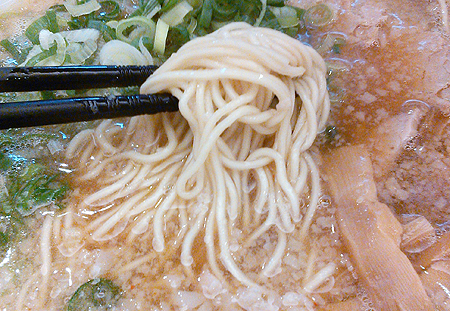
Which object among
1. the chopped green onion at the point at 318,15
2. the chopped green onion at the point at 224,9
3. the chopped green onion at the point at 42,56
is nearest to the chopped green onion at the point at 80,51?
the chopped green onion at the point at 42,56

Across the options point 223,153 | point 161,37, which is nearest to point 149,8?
point 161,37

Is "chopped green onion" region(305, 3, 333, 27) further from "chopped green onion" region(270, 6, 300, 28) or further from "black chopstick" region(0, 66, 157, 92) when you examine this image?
"black chopstick" region(0, 66, 157, 92)

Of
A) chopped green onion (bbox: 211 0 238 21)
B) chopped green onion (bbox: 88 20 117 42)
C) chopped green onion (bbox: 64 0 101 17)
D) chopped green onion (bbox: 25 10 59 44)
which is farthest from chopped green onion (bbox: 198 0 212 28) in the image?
chopped green onion (bbox: 25 10 59 44)

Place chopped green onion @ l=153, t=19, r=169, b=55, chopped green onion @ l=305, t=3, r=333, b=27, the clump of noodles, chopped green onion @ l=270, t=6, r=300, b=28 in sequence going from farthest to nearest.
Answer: chopped green onion @ l=305, t=3, r=333, b=27
chopped green onion @ l=270, t=6, r=300, b=28
chopped green onion @ l=153, t=19, r=169, b=55
the clump of noodles

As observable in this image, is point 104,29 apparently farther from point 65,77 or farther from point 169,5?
point 65,77

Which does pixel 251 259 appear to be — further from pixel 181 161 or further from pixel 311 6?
pixel 311 6

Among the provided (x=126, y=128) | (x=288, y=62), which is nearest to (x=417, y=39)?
(x=288, y=62)

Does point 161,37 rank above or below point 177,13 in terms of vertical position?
below
